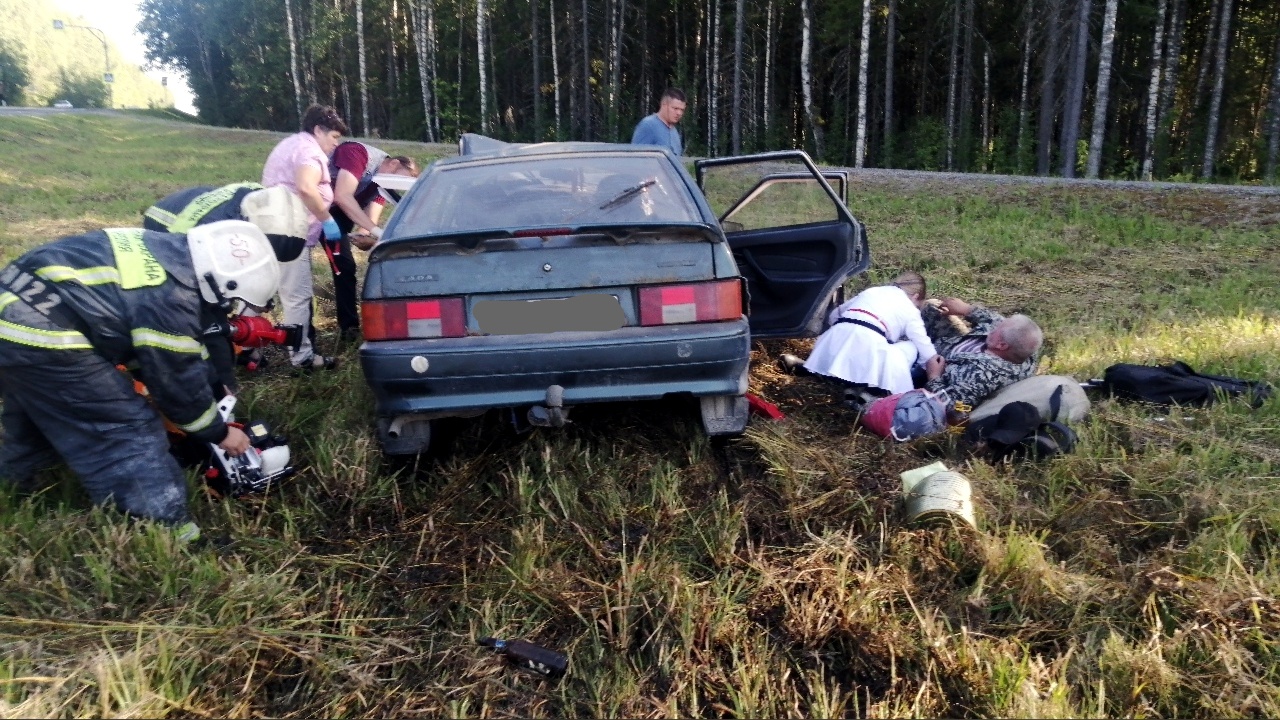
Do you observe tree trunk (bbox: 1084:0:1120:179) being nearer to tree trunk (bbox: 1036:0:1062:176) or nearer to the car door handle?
tree trunk (bbox: 1036:0:1062:176)

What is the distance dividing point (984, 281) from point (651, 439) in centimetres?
443

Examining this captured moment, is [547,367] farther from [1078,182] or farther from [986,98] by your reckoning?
[986,98]

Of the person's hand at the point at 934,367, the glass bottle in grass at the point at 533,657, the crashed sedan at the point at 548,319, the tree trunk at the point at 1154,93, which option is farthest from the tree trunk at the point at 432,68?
the glass bottle in grass at the point at 533,657

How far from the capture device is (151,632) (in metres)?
2.34

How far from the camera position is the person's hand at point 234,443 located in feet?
10.6

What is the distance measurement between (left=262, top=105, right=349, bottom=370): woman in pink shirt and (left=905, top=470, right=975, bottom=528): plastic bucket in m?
3.50

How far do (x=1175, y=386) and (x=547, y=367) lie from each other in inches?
122

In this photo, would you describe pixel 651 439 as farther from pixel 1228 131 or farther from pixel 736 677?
pixel 1228 131

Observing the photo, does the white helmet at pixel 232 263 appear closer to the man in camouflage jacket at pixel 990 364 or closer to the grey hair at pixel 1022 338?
the man in camouflage jacket at pixel 990 364

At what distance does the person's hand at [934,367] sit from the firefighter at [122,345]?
3215 millimetres

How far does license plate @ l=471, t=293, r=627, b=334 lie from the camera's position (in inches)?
123

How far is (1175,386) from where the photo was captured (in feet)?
13.3

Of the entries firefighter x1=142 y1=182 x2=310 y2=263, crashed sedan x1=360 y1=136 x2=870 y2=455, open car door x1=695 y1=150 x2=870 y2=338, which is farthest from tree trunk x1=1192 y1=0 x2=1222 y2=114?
firefighter x1=142 y1=182 x2=310 y2=263

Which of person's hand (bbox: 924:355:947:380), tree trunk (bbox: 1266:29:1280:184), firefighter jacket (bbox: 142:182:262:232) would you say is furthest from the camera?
tree trunk (bbox: 1266:29:1280:184)
